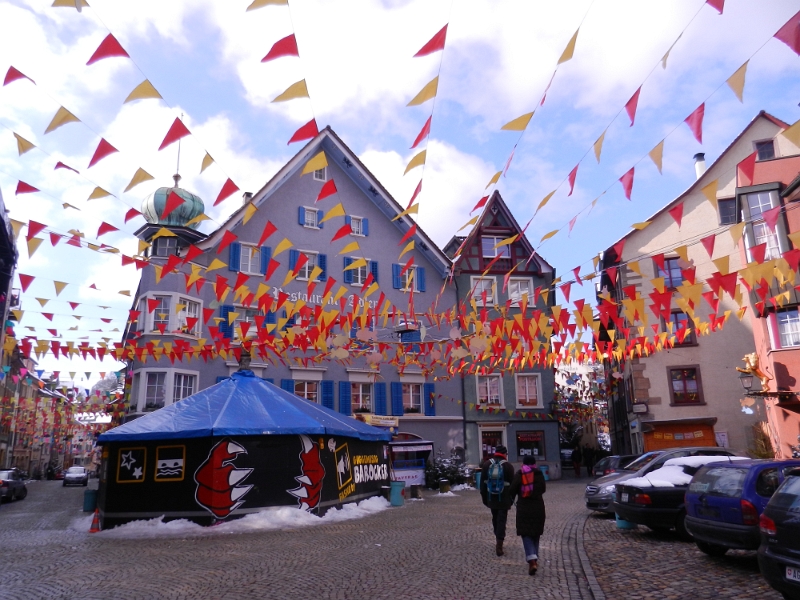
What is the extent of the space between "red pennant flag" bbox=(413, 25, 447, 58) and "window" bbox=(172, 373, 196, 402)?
22582 millimetres

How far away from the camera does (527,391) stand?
1287 inches

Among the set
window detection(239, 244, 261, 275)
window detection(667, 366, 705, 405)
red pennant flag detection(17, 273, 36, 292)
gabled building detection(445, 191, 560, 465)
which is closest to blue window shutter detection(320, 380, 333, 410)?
window detection(239, 244, 261, 275)

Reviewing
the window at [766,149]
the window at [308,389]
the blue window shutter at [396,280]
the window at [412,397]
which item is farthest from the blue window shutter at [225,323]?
the window at [766,149]

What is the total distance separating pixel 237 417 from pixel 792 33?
13.8 m

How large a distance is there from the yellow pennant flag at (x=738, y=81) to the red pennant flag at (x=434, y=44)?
110 inches

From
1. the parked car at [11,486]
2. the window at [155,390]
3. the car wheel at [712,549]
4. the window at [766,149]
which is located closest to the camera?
the car wheel at [712,549]

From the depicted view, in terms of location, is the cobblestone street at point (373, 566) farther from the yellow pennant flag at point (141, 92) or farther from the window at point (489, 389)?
the window at point (489, 389)

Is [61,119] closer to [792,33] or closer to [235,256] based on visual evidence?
[792,33]

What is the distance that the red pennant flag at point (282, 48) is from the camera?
253 inches

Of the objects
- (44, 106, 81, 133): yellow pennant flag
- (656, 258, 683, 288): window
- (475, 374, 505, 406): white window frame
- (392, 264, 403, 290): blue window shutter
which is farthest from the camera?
(475, 374, 505, 406): white window frame

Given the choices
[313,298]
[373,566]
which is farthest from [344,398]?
[373,566]

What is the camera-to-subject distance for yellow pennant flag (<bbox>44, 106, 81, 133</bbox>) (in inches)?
290

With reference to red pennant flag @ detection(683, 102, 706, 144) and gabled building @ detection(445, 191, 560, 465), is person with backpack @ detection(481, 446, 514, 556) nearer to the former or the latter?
red pennant flag @ detection(683, 102, 706, 144)

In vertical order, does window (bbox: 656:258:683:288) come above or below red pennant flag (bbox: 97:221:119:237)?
above
